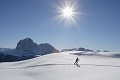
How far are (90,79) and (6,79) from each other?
7.92 m

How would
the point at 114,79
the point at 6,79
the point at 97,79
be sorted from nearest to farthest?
the point at 114,79 → the point at 97,79 → the point at 6,79

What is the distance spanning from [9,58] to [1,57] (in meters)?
10.3

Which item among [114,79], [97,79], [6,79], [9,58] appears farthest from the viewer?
[9,58]

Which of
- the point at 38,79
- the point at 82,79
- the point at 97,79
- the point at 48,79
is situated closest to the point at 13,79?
the point at 38,79

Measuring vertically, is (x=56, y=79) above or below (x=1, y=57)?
below

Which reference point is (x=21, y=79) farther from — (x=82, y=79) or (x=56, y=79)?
(x=82, y=79)

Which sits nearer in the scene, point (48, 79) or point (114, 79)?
point (114, 79)

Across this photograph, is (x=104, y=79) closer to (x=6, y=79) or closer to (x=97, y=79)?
(x=97, y=79)

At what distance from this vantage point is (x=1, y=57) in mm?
194500

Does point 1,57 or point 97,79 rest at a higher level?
point 1,57

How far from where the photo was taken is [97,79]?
43.9ft

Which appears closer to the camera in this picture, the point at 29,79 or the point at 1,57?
the point at 29,79

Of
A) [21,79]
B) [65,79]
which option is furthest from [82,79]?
[21,79]

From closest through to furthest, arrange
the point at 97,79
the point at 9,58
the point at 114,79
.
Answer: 1. the point at 114,79
2. the point at 97,79
3. the point at 9,58
